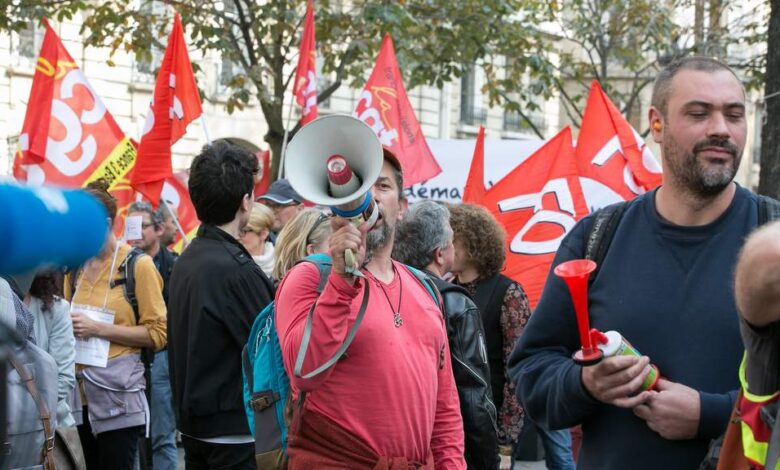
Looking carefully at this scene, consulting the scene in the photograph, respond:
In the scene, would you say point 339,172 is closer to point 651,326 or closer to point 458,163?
point 651,326

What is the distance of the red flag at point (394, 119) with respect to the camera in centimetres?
960

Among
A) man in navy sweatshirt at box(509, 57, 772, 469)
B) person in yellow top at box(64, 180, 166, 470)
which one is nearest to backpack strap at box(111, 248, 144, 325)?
person in yellow top at box(64, 180, 166, 470)

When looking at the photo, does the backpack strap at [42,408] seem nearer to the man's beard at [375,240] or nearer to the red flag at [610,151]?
the man's beard at [375,240]

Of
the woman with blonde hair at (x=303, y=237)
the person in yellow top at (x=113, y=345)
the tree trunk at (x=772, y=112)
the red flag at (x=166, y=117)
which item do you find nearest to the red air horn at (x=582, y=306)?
the woman with blonde hair at (x=303, y=237)

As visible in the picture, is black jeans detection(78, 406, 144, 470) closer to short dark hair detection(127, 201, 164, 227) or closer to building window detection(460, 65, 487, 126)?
short dark hair detection(127, 201, 164, 227)

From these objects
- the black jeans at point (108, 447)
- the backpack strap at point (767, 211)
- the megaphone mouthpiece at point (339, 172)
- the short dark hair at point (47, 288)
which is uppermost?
the megaphone mouthpiece at point (339, 172)

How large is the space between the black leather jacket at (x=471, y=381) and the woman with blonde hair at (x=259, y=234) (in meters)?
3.17

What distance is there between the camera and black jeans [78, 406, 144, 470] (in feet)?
18.9

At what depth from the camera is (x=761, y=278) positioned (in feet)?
6.21

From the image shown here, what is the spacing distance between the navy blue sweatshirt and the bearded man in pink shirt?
49 centimetres

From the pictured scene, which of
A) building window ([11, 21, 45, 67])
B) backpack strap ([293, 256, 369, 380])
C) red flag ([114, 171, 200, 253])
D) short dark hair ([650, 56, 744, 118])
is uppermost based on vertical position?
building window ([11, 21, 45, 67])

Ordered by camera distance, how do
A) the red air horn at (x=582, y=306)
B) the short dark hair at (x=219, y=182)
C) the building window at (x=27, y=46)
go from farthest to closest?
the building window at (x=27, y=46), the short dark hair at (x=219, y=182), the red air horn at (x=582, y=306)

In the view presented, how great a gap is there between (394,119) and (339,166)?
6.78 metres

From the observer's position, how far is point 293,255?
15.5ft
